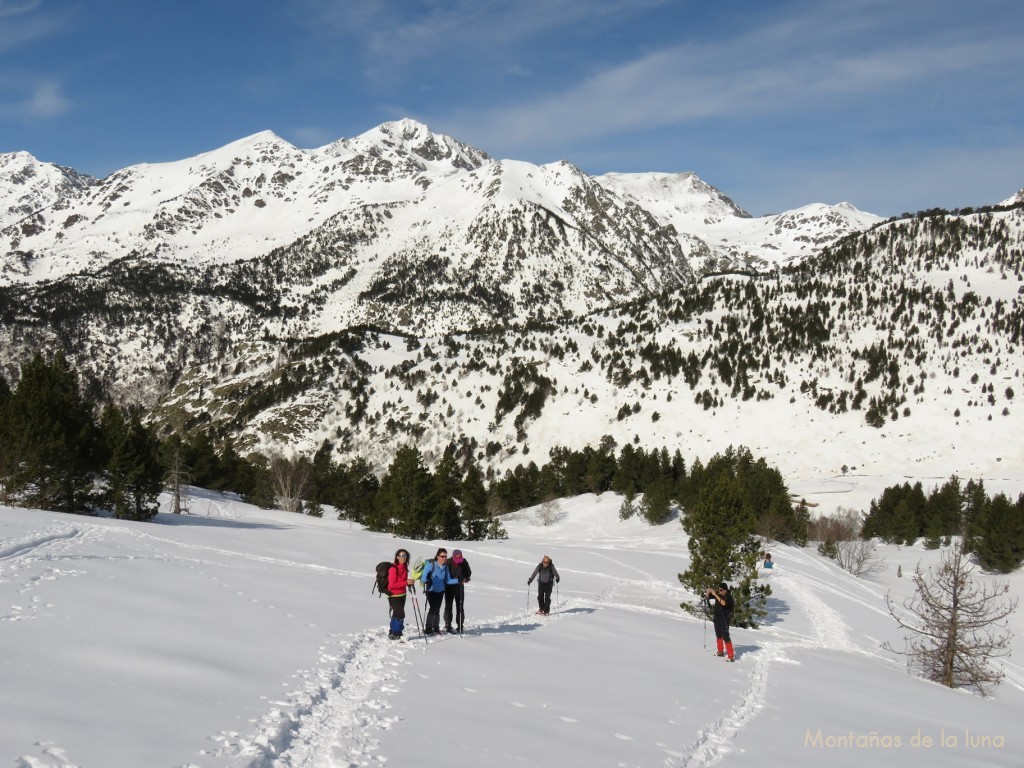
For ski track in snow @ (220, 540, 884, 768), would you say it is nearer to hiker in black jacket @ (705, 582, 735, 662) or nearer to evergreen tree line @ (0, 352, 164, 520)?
hiker in black jacket @ (705, 582, 735, 662)

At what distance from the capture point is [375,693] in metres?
10.2

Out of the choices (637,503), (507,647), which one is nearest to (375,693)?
(507,647)

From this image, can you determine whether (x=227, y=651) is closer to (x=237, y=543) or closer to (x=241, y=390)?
(x=237, y=543)

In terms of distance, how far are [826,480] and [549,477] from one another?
40961 mm

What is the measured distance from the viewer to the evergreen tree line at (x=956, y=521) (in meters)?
59.6

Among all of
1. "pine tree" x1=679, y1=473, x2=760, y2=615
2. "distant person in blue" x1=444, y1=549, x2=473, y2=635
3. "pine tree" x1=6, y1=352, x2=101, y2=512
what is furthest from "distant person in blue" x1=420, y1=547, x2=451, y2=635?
"pine tree" x1=6, y1=352, x2=101, y2=512

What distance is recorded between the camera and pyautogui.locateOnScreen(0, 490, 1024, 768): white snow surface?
7.56 meters

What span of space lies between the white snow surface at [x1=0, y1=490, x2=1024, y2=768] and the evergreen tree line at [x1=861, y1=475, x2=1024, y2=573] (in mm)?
44354

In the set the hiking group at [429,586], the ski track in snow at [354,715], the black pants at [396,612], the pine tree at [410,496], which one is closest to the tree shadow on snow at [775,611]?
the ski track in snow at [354,715]

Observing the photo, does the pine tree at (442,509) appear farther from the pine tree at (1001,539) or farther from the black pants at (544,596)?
the pine tree at (1001,539)

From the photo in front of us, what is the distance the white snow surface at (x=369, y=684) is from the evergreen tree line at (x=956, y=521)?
44354mm

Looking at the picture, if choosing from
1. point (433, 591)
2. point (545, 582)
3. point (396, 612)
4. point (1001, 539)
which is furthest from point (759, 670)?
point (1001, 539)

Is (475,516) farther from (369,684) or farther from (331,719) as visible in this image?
(331,719)

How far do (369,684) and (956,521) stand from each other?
8205cm
